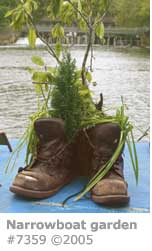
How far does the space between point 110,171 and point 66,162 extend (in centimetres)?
15

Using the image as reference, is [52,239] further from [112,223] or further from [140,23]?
[140,23]

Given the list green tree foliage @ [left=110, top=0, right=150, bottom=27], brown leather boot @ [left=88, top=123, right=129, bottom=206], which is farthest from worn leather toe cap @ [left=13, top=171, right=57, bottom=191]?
green tree foliage @ [left=110, top=0, right=150, bottom=27]

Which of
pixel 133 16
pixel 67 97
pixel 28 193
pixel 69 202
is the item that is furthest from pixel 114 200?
pixel 133 16

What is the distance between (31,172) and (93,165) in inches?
7.6

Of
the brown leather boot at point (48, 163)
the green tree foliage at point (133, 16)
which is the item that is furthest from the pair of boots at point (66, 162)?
the green tree foliage at point (133, 16)

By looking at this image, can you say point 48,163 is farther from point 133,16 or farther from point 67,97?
point 133,16

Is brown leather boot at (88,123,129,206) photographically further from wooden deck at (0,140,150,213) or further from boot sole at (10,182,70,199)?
boot sole at (10,182,70,199)

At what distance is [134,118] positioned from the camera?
16.3ft

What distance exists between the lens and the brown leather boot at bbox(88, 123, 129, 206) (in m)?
1.44

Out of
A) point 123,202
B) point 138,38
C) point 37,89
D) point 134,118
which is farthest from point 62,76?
point 138,38

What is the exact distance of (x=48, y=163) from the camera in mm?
1552

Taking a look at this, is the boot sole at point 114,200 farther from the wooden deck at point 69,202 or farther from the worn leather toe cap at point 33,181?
the worn leather toe cap at point 33,181

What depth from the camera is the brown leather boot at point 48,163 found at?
1482mm

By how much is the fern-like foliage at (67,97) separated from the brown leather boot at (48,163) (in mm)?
39
